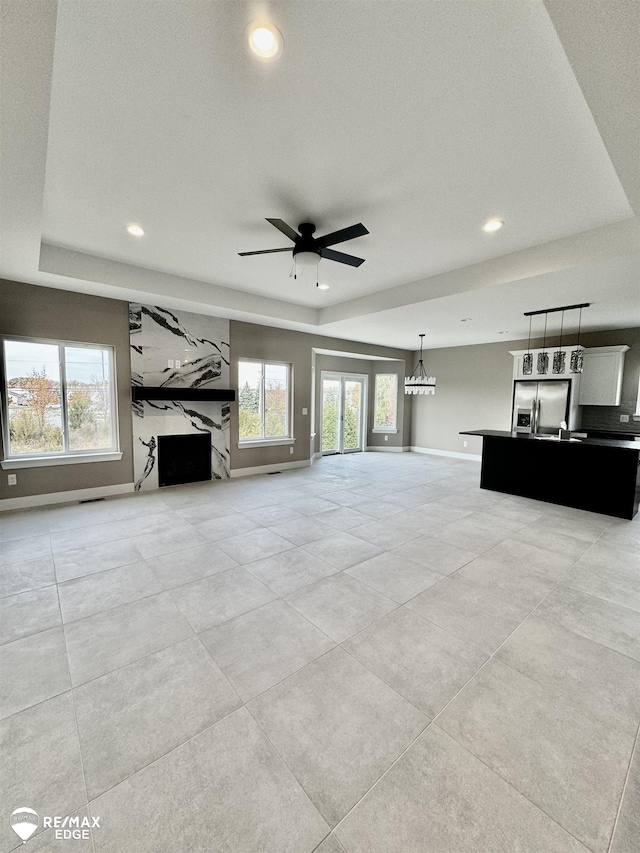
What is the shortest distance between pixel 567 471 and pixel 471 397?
12.7ft

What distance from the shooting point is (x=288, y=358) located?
7.13 m

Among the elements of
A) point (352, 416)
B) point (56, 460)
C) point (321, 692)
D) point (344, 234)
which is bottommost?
point (321, 692)

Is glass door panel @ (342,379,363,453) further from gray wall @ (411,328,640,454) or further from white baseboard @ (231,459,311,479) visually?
white baseboard @ (231,459,311,479)

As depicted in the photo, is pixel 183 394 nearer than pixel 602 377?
Yes

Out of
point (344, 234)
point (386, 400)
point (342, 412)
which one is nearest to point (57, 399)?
point (344, 234)

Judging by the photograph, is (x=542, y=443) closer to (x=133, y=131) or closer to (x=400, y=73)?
(x=400, y=73)

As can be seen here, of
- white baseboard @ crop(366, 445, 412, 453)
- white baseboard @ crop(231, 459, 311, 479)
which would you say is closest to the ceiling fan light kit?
white baseboard @ crop(231, 459, 311, 479)

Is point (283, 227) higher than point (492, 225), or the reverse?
point (492, 225)

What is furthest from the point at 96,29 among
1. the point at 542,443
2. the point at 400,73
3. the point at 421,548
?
the point at 542,443

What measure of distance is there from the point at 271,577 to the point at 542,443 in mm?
4574

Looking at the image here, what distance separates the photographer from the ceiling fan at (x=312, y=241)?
281 centimetres

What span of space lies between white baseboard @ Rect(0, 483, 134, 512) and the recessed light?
18.7 ft

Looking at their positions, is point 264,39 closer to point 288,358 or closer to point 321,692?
point 321,692
